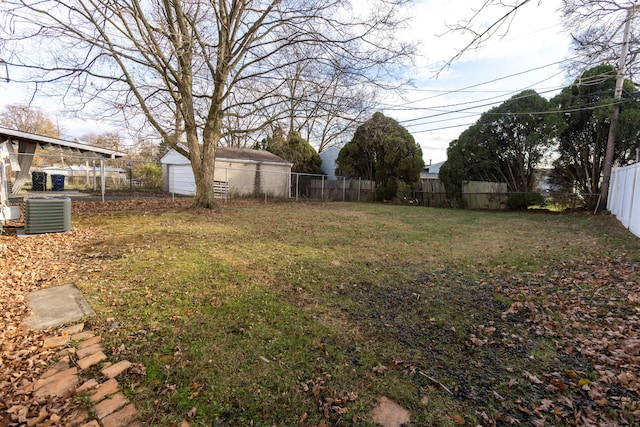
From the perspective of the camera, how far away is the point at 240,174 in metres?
17.8

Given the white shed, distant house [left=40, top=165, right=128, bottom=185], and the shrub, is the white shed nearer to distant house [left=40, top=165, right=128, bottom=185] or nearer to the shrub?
distant house [left=40, top=165, right=128, bottom=185]

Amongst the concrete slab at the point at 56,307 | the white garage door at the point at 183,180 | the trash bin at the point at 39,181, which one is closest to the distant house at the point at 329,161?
the white garage door at the point at 183,180

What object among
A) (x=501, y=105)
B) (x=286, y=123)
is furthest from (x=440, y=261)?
(x=501, y=105)

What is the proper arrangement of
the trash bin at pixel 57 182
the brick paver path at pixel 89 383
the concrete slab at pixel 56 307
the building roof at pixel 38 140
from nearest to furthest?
the brick paver path at pixel 89 383 → the concrete slab at pixel 56 307 → the building roof at pixel 38 140 → the trash bin at pixel 57 182

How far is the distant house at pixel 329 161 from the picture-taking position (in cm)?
2362

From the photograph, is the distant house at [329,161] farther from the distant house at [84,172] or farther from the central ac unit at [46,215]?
the central ac unit at [46,215]

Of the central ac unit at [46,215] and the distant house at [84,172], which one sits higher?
the distant house at [84,172]

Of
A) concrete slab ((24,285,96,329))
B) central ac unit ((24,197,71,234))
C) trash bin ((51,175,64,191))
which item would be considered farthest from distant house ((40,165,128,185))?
concrete slab ((24,285,96,329))

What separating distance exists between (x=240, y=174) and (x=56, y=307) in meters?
15.3

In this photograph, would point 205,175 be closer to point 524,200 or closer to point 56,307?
point 56,307

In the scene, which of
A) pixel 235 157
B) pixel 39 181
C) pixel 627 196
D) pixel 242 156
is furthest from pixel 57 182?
pixel 627 196

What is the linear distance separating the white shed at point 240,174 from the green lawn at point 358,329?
11609mm

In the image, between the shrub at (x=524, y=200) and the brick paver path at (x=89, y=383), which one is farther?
the shrub at (x=524, y=200)

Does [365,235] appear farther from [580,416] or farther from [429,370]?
[580,416]
